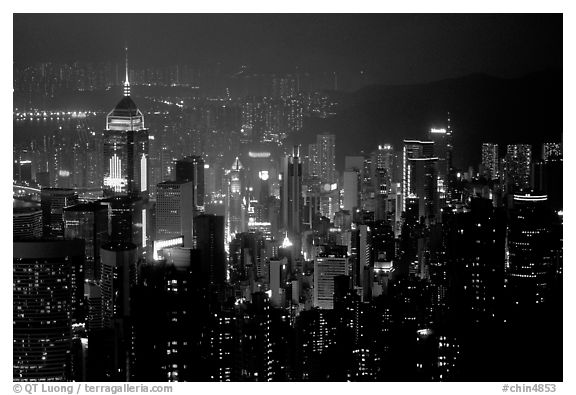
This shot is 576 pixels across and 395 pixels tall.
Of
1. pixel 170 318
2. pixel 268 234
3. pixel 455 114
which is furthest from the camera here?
pixel 268 234

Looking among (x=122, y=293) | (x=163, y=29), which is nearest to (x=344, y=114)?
(x=163, y=29)

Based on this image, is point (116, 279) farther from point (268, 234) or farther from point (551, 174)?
point (551, 174)

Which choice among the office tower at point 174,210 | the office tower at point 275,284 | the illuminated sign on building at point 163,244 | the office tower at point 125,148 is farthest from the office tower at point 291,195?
the office tower at point 125,148

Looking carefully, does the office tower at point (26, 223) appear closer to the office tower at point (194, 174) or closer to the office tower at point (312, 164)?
the office tower at point (194, 174)

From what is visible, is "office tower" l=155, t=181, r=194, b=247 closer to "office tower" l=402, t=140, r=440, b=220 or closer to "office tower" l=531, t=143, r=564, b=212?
"office tower" l=402, t=140, r=440, b=220

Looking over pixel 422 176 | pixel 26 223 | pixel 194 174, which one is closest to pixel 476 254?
pixel 422 176

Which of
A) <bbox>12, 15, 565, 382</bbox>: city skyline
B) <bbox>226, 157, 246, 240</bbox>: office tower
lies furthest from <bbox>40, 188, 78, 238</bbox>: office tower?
<bbox>226, 157, 246, 240</bbox>: office tower
